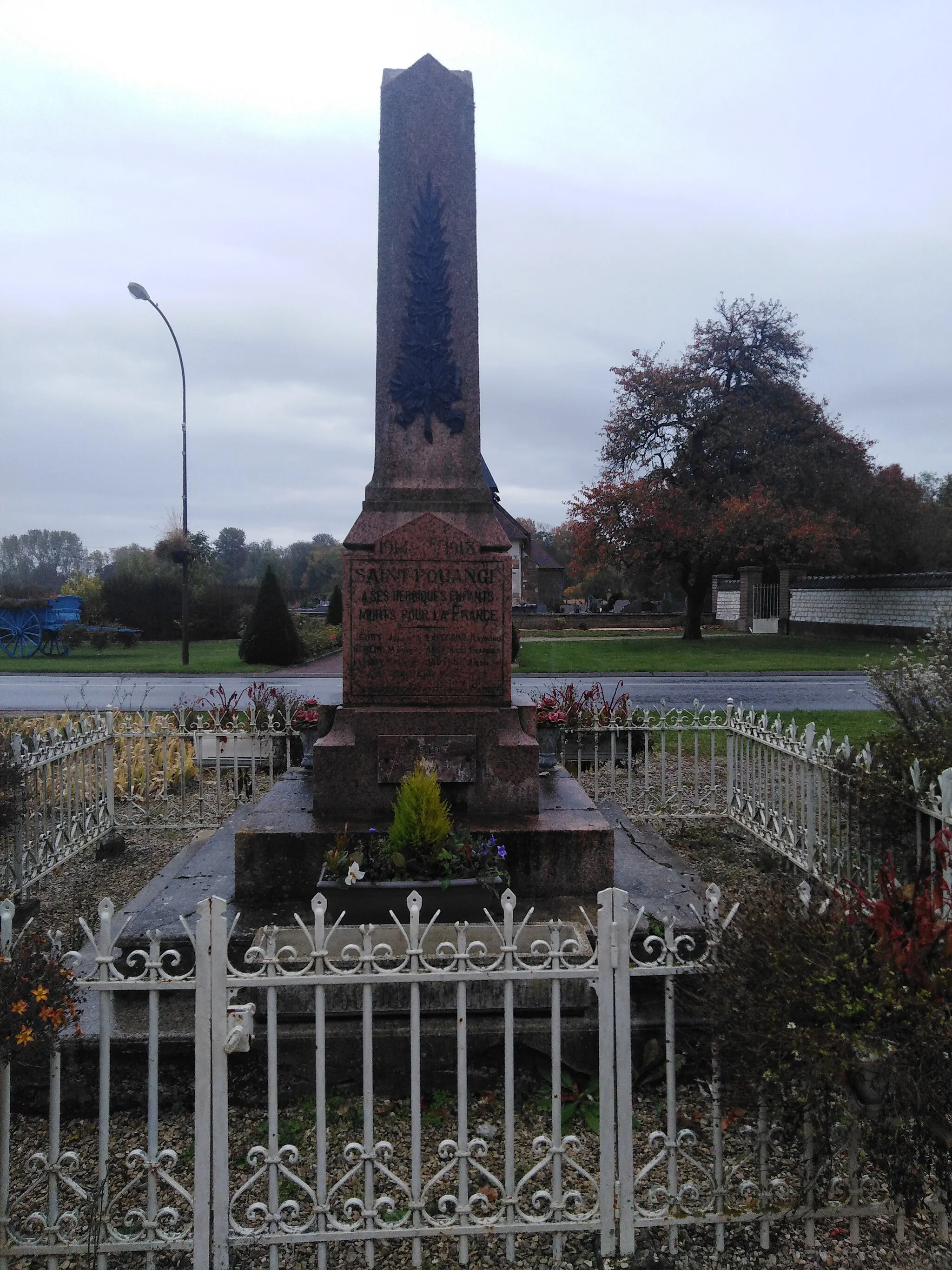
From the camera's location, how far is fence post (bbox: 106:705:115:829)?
24.5 feet

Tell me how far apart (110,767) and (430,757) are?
12.3 ft

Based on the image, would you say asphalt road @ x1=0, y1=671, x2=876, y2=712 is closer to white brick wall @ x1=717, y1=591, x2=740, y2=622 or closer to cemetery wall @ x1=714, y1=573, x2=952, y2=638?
cemetery wall @ x1=714, y1=573, x2=952, y2=638

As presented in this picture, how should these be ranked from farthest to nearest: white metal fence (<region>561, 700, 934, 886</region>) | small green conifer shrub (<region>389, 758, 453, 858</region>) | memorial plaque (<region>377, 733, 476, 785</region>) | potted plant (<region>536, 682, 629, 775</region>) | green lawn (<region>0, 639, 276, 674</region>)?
1. green lawn (<region>0, 639, 276, 674</region>)
2. potted plant (<region>536, 682, 629, 775</region>)
3. memorial plaque (<region>377, 733, 476, 785</region>)
4. white metal fence (<region>561, 700, 934, 886</region>)
5. small green conifer shrub (<region>389, 758, 453, 858</region>)

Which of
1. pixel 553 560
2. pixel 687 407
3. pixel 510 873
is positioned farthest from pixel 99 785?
pixel 553 560

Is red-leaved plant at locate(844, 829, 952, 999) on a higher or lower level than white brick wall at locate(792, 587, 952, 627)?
lower

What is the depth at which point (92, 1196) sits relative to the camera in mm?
2688

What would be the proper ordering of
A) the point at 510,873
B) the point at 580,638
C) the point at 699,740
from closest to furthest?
1. the point at 510,873
2. the point at 699,740
3. the point at 580,638

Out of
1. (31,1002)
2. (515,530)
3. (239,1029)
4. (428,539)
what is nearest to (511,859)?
(428,539)

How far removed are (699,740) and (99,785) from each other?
8187 millimetres

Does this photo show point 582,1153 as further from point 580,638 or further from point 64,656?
point 580,638

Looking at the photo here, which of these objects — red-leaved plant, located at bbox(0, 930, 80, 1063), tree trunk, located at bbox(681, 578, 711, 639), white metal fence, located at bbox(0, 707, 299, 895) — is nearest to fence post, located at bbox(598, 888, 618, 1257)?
red-leaved plant, located at bbox(0, 930, 80, 1063)

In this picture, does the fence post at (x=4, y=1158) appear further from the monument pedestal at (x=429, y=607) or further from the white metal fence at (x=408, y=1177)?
Answer: the monument pedestal at (x=429, y=607)

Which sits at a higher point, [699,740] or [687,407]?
[687,407]

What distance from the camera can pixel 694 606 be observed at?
30.9 m
